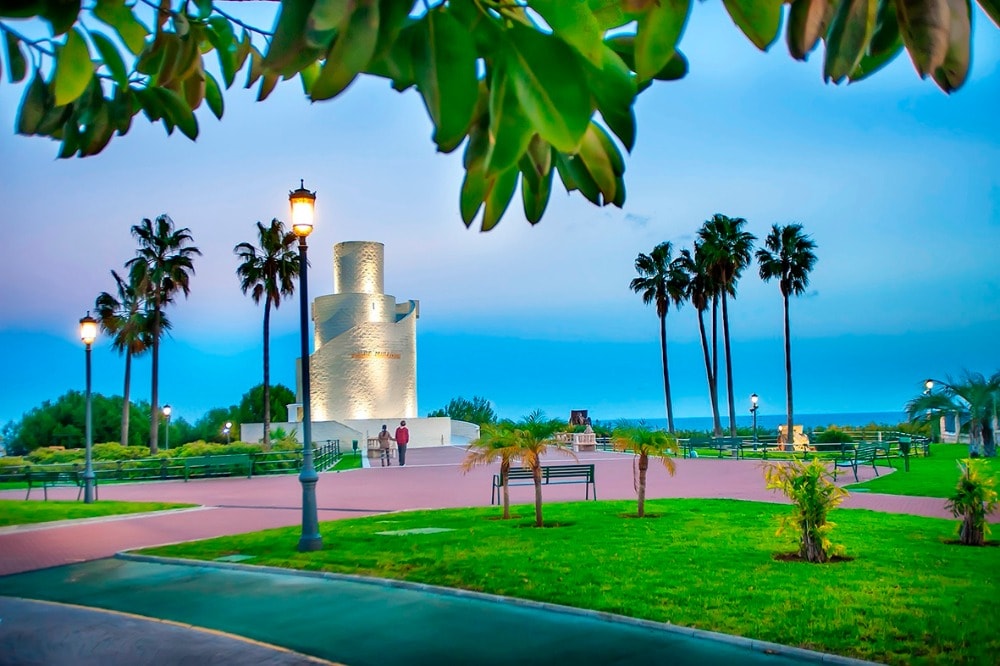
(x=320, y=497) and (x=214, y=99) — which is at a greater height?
(x=214, y=99)

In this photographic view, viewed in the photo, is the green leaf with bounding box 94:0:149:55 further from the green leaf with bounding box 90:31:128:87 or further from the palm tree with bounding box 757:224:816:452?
the palm tree with bounding box 757:224:816:452

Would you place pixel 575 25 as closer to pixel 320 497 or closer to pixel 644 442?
pixel 644 442

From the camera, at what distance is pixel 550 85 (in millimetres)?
906

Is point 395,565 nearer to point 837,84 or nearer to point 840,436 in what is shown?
point 837,84

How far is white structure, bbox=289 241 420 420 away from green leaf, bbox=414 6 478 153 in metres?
54.2

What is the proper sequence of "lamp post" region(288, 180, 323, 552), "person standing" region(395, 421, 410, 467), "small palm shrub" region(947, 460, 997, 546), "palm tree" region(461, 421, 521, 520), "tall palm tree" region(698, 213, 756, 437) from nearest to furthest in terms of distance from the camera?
"small palm shrub" region(947, 460, 997, 546) < "lamp post" region(288, 180, 323, 552) < "palm tree" region(461, 421, 521, 520) < "person standing" region(395, 421, 410, 467) < "tall palm tree" region(698, 213, 756, 437)

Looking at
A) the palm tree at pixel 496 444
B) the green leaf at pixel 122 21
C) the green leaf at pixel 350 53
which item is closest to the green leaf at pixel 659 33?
the green leaf at pixel 350 53

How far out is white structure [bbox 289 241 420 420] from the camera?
54875 millimetres

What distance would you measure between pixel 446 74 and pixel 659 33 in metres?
0.24

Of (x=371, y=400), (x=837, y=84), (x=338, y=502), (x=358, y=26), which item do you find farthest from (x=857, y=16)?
(x=371, y=400)

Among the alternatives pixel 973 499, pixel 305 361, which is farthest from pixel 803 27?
pixel 305 361

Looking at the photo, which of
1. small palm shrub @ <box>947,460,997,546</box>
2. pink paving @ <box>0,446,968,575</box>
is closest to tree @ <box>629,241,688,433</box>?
pink paving @ <box>0,446,968,575</box>

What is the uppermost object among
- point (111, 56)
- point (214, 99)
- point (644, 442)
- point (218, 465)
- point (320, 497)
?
point (214, 99)

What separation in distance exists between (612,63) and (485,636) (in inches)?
293
